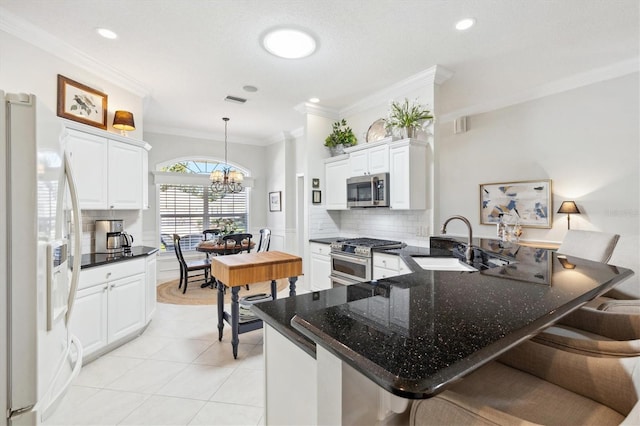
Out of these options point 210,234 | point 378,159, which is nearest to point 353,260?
point 378,159

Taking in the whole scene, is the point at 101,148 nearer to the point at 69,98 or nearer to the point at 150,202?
the point at 69,98

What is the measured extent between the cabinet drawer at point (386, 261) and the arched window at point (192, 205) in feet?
11.2

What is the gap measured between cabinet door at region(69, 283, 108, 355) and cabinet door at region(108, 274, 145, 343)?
0.07 meters

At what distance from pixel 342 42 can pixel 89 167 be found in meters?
2.77

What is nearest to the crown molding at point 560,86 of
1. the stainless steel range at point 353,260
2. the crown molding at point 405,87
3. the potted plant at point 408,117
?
the crown molding at point 405,87

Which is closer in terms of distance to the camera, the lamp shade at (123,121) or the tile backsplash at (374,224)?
the lamp shade at (123,121)

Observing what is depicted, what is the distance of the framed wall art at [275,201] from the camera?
673cm

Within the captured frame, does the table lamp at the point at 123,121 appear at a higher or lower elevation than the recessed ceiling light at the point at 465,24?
lower

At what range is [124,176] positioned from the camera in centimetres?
338

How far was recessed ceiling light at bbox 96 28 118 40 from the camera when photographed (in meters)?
2.73

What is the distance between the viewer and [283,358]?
1.17 metres

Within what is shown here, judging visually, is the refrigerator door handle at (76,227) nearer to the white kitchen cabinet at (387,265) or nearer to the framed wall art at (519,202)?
the white kitchen cabinet at (387,265)

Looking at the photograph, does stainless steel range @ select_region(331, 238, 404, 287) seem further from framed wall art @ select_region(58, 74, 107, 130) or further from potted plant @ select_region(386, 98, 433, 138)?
framed wall art @ select_region(58, 74, 107, 130)

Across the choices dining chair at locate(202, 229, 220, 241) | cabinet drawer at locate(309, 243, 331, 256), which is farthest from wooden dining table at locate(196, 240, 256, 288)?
cabinet drawer at locate(309, 243, 331, 256)
